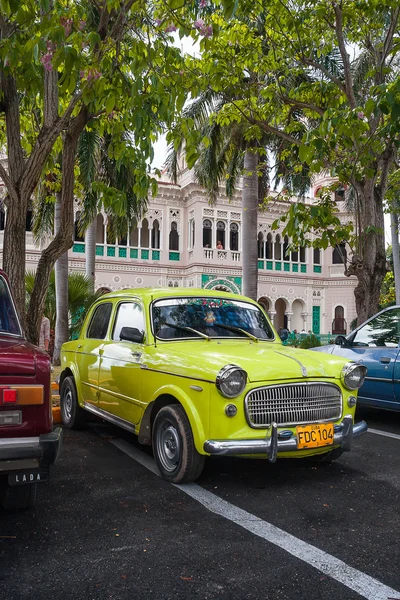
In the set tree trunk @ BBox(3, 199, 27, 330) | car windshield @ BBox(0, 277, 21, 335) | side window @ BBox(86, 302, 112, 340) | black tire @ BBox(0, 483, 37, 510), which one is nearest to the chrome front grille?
black tire @ BBox(0, 483, 37, 510)

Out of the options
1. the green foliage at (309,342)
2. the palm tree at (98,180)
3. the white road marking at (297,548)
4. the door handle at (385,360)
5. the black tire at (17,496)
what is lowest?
the white road marking at (297,548)

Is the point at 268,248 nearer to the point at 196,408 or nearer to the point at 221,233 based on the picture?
the point at 221,233

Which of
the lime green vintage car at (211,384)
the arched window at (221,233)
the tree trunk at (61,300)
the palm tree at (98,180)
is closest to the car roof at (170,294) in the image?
the lime green vintage car at (211,384)

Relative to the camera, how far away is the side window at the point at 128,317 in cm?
568

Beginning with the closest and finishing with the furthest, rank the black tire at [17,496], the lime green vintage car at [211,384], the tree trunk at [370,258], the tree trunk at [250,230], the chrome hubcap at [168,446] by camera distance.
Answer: the black tire at [17,496] < the lime green vintage car at [211,384] < the chrome hubcap at [168,446] < the tree trunk at [370,258] < the tree trunk at [250,230]

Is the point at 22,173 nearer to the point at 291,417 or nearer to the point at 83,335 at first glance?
the point at 83,335

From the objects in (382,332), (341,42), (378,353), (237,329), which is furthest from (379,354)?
(341,42)

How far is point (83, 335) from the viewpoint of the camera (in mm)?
7062

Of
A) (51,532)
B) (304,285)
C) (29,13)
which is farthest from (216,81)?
(304,285)

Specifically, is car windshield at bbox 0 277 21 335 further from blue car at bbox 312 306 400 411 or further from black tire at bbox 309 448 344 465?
blue car at bbox 312 306 400 411

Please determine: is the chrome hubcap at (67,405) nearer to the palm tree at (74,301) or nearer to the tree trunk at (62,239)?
the tree trunk at (62,239)

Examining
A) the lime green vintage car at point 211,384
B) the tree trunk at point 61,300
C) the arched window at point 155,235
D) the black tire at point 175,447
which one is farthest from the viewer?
the arched window at point 155,235

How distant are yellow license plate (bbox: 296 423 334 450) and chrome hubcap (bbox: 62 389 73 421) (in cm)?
367

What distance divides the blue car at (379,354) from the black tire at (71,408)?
12.2 ft
